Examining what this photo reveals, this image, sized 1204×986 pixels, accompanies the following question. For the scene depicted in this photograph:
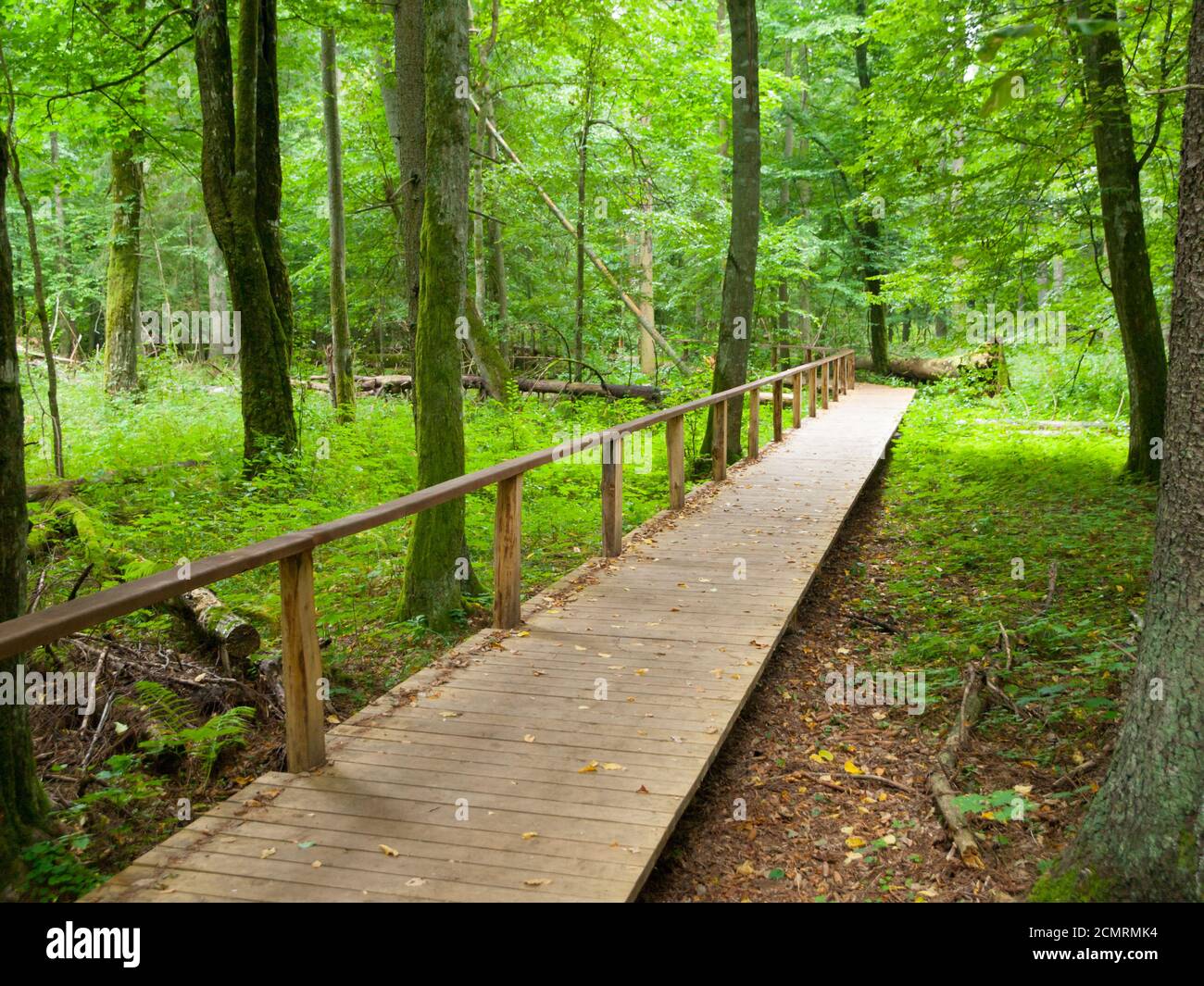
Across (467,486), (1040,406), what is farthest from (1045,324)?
(467,486)

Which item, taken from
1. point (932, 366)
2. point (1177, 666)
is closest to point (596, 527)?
point (1177, 666)

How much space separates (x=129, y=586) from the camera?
324 centimetres

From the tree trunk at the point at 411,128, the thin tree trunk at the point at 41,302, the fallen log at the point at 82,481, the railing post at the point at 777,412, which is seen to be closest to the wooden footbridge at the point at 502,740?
the tree trunk at the point at 411,128

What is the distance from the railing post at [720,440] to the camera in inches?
447

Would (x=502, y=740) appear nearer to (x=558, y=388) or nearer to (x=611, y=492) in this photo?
(x=611, y=492)

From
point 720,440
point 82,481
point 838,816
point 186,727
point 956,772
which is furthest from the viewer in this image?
point 720,440

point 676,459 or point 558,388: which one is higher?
point 558,388

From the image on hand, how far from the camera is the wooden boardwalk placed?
316 cm

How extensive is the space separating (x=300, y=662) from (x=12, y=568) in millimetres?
1137

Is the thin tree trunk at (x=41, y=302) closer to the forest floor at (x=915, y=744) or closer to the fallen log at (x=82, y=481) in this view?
the fallen log at (x=82, y=481)

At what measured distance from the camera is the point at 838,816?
4.50 m

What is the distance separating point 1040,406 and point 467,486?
15571mm

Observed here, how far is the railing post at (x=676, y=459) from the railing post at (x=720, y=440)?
1562 mm
